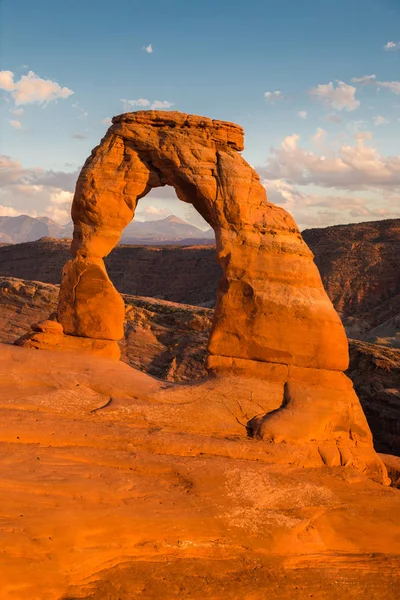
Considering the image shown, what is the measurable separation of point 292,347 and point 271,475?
2.94 metres

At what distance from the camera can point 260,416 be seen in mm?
10547

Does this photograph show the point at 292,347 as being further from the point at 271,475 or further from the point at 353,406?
→ the point at 271,475

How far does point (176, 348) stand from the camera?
2277 centimetres

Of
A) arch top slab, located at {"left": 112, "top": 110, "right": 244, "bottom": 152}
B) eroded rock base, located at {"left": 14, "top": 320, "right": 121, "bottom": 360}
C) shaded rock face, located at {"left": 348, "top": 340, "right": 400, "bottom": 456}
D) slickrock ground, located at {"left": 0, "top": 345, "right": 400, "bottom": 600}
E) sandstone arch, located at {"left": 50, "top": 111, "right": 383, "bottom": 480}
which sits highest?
arch top slab, located at {"left": 112, "top": 110, "right": 244, "bottom": 152}

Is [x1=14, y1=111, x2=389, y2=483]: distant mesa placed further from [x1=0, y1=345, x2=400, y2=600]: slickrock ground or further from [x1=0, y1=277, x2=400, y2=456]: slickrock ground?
[x1=0, y1=277, x2=400, y2=456]: slickrock ground

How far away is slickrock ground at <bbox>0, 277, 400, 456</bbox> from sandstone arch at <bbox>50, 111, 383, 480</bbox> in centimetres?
896

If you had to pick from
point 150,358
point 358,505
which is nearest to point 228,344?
point 358,505

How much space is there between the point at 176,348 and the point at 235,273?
1153cm

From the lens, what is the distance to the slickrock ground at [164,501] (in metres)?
6.39

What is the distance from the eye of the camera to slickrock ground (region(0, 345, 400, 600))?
6395 mm

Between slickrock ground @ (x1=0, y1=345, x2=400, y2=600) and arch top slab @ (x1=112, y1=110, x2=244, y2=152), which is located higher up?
arch top slab @ (x1=112, y1=110, x2=244, y2=152)

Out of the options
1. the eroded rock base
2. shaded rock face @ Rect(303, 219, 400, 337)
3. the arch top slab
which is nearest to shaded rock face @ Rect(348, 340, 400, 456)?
the eroded rock base

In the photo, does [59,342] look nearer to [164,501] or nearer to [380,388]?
[164,501]

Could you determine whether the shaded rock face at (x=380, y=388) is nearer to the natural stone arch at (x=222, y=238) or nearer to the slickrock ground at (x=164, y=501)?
the natural stone arch at (x=222, y=238)
